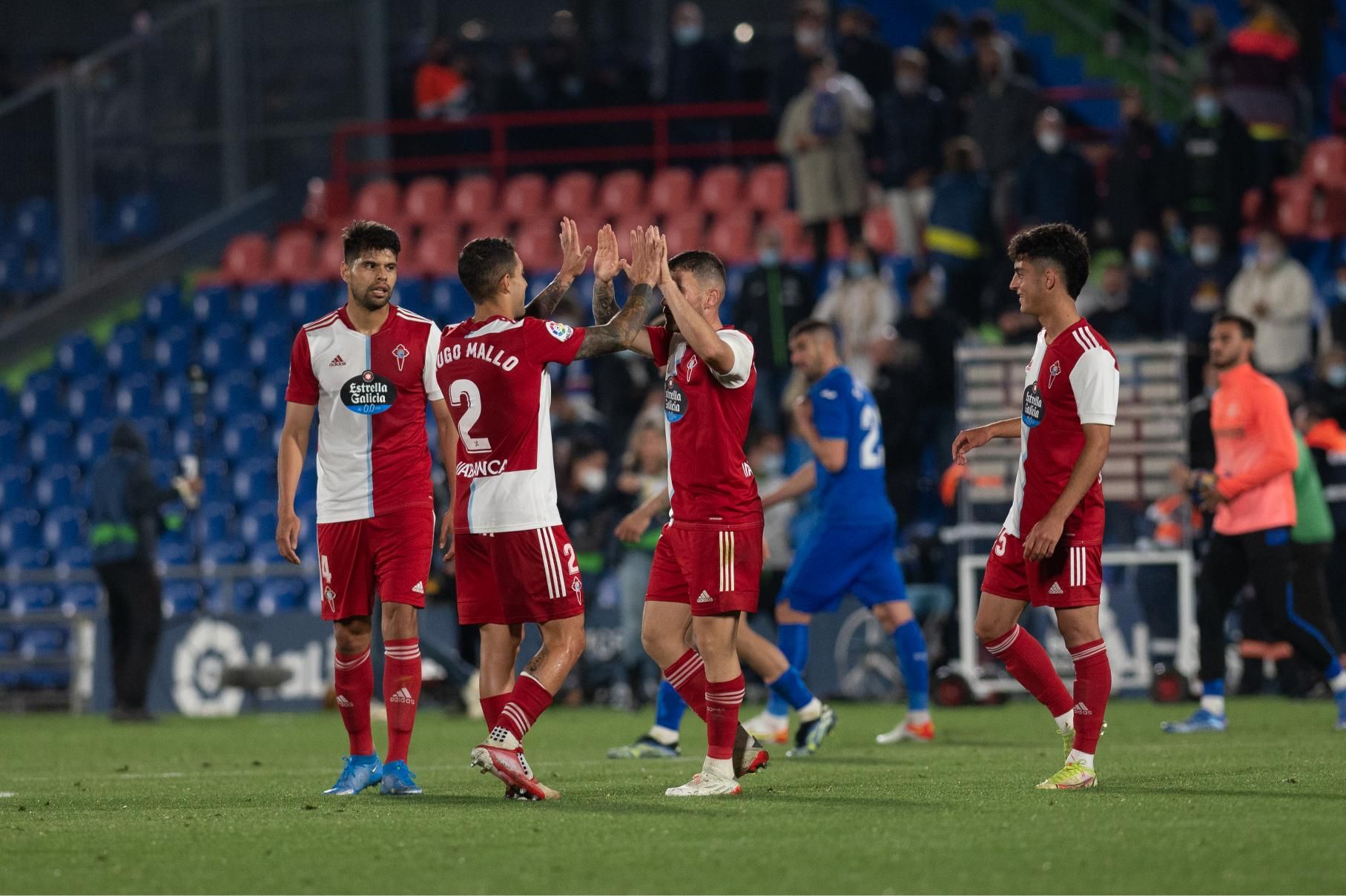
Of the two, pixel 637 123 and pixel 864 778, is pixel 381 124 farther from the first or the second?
pixel 864 778

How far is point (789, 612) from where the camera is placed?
11602 mm

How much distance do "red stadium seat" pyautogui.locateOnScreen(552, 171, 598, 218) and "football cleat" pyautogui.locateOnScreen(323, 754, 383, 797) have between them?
615 inches

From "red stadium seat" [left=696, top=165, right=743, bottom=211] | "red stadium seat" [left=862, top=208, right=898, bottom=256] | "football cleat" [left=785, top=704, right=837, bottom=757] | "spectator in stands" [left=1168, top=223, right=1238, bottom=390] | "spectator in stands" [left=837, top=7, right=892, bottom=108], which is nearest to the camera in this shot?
"football cleat" [left=785, top=704, right=837, bottom=757]

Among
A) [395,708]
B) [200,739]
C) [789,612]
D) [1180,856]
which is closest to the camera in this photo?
[1180,856]

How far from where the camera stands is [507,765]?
7719 millimetres

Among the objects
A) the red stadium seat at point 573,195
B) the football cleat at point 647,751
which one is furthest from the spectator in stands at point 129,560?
the red stadium seat at point 573,195

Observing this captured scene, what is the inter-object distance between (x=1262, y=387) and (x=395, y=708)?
20.3ft

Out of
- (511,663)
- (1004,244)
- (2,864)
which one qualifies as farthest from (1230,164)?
(2,864)

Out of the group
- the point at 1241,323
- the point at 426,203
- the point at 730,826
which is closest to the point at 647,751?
the point at 730,826

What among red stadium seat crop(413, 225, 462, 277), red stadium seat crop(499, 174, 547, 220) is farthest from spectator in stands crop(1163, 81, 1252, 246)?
red stadium seat crop(413, 225, 462, 277)

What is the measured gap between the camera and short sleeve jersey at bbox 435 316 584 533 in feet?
25.8

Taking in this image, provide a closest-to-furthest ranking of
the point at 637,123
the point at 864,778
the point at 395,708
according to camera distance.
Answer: the point at 395,708 < the point at 864,778 < the point at 637,123

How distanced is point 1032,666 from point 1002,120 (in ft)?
39.3

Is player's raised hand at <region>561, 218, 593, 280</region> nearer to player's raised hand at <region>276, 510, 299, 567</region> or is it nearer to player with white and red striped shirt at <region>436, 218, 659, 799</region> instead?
player with white and red striped shirt at <region>436, 218, 659, 799</region>
